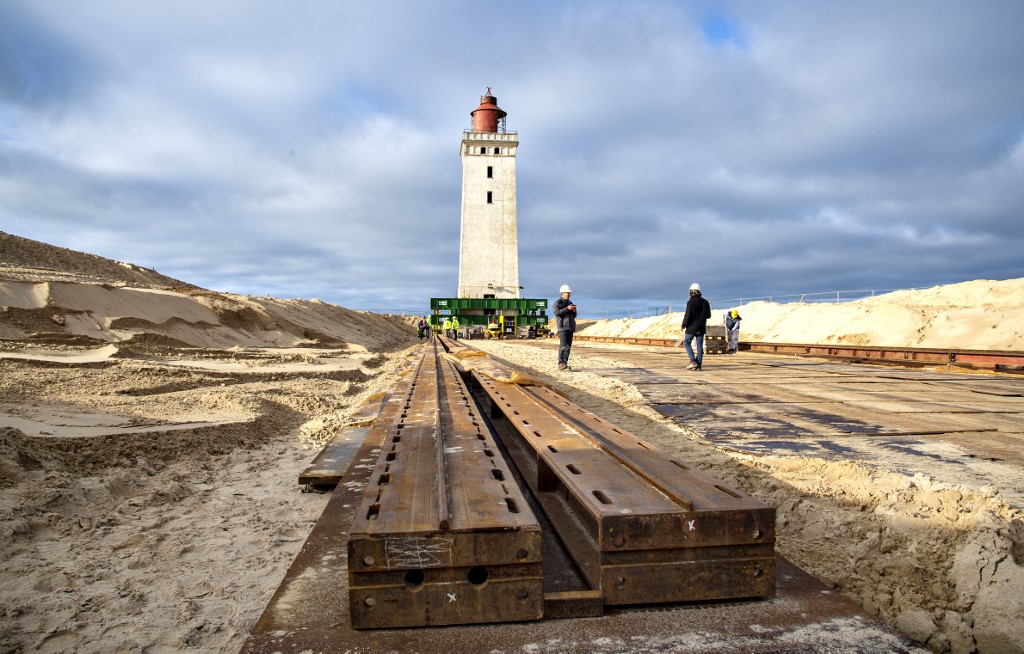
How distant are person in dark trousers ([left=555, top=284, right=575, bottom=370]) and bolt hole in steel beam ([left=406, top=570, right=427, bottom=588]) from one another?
854 centimetres

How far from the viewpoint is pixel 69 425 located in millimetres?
5207

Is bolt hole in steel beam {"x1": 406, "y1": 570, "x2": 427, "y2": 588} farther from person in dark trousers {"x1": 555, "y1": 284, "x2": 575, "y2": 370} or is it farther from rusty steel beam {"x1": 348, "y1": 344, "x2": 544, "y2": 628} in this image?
person in dark trousers {"x1": 555, "y1": 284, "x2": 575, "y2": 370}

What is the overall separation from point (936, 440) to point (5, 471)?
620 cm

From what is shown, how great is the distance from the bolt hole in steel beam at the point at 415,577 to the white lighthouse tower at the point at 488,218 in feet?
110

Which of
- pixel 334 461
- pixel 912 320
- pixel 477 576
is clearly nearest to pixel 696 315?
pixel 334 461

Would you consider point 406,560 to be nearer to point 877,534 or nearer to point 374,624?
point 374,624

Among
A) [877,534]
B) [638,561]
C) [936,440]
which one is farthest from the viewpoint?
[936,440]

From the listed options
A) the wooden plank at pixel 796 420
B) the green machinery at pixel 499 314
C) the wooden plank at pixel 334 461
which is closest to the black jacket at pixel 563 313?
the wooden plank at pixel 796 420

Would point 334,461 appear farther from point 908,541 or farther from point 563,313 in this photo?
point 563,313

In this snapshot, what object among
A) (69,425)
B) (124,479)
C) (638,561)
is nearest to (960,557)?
(638,561)

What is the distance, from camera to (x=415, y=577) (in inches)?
69.4

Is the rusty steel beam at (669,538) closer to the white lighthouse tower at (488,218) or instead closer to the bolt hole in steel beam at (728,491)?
the bolt hole in steel beam at (728,491)

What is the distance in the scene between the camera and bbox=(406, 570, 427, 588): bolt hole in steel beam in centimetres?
174

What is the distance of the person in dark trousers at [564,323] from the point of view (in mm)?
10312
